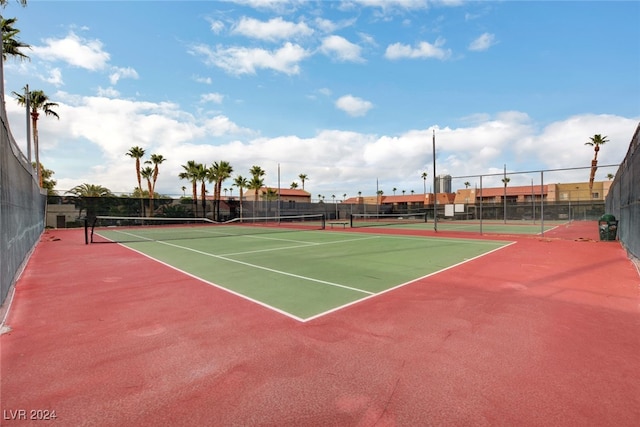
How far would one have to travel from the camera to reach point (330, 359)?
385cm

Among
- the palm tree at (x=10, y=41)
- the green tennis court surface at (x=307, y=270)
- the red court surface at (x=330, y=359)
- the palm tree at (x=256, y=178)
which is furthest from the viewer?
the palm tree at (x=256, y=178)

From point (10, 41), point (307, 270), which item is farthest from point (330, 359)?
point (10, 41)

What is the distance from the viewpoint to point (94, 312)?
572cm

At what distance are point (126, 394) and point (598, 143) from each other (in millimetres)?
69304

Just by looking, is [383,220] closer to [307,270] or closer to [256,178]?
[256,178]

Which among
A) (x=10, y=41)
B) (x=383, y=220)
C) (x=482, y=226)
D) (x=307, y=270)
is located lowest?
(x=383, y=220)

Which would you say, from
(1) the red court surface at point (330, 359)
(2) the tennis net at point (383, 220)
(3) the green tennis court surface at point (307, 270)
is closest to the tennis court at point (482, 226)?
(2) the tennis net at point (383, 220)

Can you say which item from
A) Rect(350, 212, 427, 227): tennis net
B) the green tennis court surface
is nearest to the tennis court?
Rect(350, 212, 427, 227): tennis net

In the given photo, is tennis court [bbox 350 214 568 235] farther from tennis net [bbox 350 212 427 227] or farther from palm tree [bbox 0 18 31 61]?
palm tree [bbox 0 18 31 61]

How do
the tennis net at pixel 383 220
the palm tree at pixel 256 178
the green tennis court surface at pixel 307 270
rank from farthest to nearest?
the palm tree at pixel 256 178 → the tennis net at pixel 383 220 → the green tennis court surface at pixel 307 270

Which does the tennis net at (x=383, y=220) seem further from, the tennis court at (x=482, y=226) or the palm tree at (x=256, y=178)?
the palm tree at (x=256, y=178)

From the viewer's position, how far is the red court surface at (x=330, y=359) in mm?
2893

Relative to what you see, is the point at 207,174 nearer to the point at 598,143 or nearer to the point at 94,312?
the point at 94,312

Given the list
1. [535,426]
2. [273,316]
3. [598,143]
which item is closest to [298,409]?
[535,426]
